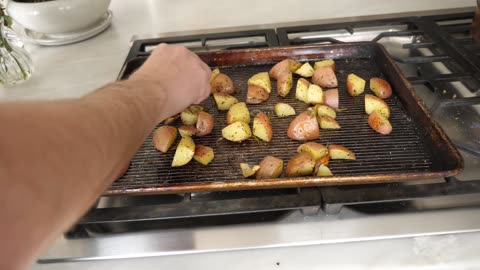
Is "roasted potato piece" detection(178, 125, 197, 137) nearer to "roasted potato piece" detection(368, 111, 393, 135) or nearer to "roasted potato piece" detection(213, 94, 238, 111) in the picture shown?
"roasted potato piece" detection(213, 94, 238, 111)

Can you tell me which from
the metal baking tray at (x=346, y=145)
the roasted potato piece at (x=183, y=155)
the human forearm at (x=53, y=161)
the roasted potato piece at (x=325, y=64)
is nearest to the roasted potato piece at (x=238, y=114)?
the metal baking tray at (x=346, y=145)

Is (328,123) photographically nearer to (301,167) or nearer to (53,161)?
(301,167)

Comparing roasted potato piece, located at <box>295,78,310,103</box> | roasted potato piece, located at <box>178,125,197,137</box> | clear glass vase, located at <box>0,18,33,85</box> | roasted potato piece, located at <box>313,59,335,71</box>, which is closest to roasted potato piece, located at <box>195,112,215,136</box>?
roasted potato piece, located at <box>178,125,197,137</box>

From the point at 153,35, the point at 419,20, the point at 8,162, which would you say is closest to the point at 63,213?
the point at 8,162

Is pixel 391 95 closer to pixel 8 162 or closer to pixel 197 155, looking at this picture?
pixel 197 155

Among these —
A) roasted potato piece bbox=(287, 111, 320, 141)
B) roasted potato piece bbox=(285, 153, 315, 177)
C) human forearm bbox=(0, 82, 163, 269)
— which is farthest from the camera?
roasted potato piece bbox=(287, 111, 320, 141)

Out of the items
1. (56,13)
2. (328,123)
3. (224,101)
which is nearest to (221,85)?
(224,101)

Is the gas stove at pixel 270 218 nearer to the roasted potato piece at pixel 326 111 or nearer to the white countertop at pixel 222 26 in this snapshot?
the white countertop at pixel 222 26

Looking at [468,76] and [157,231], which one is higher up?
[468,76]
